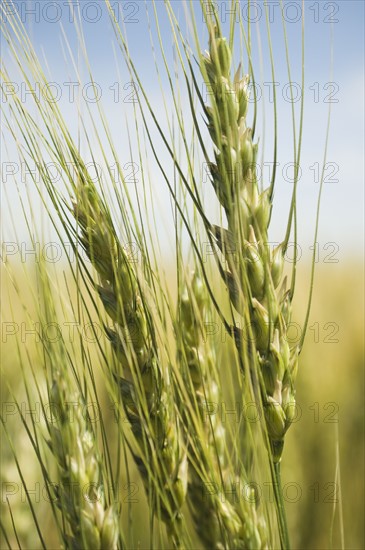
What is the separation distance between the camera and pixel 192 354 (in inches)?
29.6

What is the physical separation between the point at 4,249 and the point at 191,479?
331 millimetres

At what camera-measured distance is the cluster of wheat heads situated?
26.5 inches

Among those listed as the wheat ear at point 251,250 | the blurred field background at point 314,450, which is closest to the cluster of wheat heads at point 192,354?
the wheat ear at point 251,250

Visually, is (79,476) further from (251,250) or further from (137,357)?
(251,250)

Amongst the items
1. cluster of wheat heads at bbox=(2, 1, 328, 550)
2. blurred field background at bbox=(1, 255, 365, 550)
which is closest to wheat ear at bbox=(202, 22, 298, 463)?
cluster of wheat heads at bbox=(2, 1, 328, 550)

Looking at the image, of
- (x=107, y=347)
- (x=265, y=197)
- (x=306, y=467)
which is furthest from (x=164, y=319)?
(x=306, y=467)

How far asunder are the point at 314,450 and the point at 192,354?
0.70m

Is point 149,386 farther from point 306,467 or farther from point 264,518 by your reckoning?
point 306,467

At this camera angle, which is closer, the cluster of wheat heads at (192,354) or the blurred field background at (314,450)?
the cluster of wheat heads at (192,354)

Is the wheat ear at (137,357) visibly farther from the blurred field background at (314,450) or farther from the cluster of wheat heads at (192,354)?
the blurred field background at (314,450)

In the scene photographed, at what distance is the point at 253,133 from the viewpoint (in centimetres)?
74

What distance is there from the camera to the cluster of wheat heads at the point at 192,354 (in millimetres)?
672

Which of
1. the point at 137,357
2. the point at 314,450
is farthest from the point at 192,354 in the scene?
the point at 314,450

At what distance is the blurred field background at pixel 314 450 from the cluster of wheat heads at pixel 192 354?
11.4 inches
